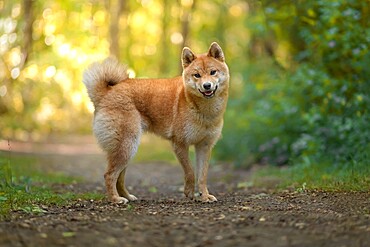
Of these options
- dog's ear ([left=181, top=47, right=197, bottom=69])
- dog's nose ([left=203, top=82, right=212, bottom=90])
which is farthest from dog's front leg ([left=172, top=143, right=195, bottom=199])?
dog's ear ([left=181, top=47, right=197, bottom=69])

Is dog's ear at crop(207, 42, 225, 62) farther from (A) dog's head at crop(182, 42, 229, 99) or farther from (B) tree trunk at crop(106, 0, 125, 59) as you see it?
(B) tree trunk at crop(106, 0, 125, 59)

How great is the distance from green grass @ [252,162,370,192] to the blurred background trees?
0.21m

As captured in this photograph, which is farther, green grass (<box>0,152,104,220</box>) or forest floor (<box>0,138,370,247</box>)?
green grass (<box>0,152,104,220</box>)

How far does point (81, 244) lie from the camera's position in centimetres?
391

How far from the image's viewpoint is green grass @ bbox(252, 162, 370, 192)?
657cm

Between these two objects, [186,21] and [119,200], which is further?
[186,21]

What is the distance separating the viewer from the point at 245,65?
17172mm

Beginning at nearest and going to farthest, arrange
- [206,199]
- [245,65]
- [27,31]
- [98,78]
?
[206,199], [98,78], [245,65], [27,31]

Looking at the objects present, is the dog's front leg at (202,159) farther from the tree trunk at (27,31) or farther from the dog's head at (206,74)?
the tree trunk at (27,31)

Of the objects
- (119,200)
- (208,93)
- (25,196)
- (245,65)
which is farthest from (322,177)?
(245,65)

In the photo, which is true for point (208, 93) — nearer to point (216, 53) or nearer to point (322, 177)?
point (216, 53)

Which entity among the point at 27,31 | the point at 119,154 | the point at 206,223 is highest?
the point at 27,31

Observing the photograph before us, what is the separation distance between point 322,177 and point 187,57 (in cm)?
247

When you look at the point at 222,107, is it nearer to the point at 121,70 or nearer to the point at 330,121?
the point at 121,70
